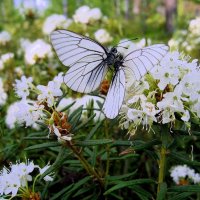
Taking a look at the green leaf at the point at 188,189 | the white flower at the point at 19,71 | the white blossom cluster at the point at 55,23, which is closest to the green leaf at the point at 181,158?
the green leaf at the point at 188,189

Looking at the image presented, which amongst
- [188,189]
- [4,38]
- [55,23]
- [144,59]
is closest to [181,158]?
[188,189]

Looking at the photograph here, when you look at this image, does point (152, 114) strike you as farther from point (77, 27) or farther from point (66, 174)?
point (77, 27)

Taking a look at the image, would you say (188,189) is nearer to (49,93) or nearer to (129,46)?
(49,93)

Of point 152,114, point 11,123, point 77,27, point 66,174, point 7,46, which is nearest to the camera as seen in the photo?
point 152,114

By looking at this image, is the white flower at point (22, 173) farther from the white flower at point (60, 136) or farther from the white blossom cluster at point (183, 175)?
the white blossom cluster at point (183, 175)

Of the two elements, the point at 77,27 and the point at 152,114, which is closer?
the point at 152,114

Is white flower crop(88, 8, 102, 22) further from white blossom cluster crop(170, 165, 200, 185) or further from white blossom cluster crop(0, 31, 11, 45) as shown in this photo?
white blossom cluster crop(170, 165, 200, 185)

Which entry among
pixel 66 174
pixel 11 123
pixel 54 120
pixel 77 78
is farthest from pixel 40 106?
pixel 11 123
